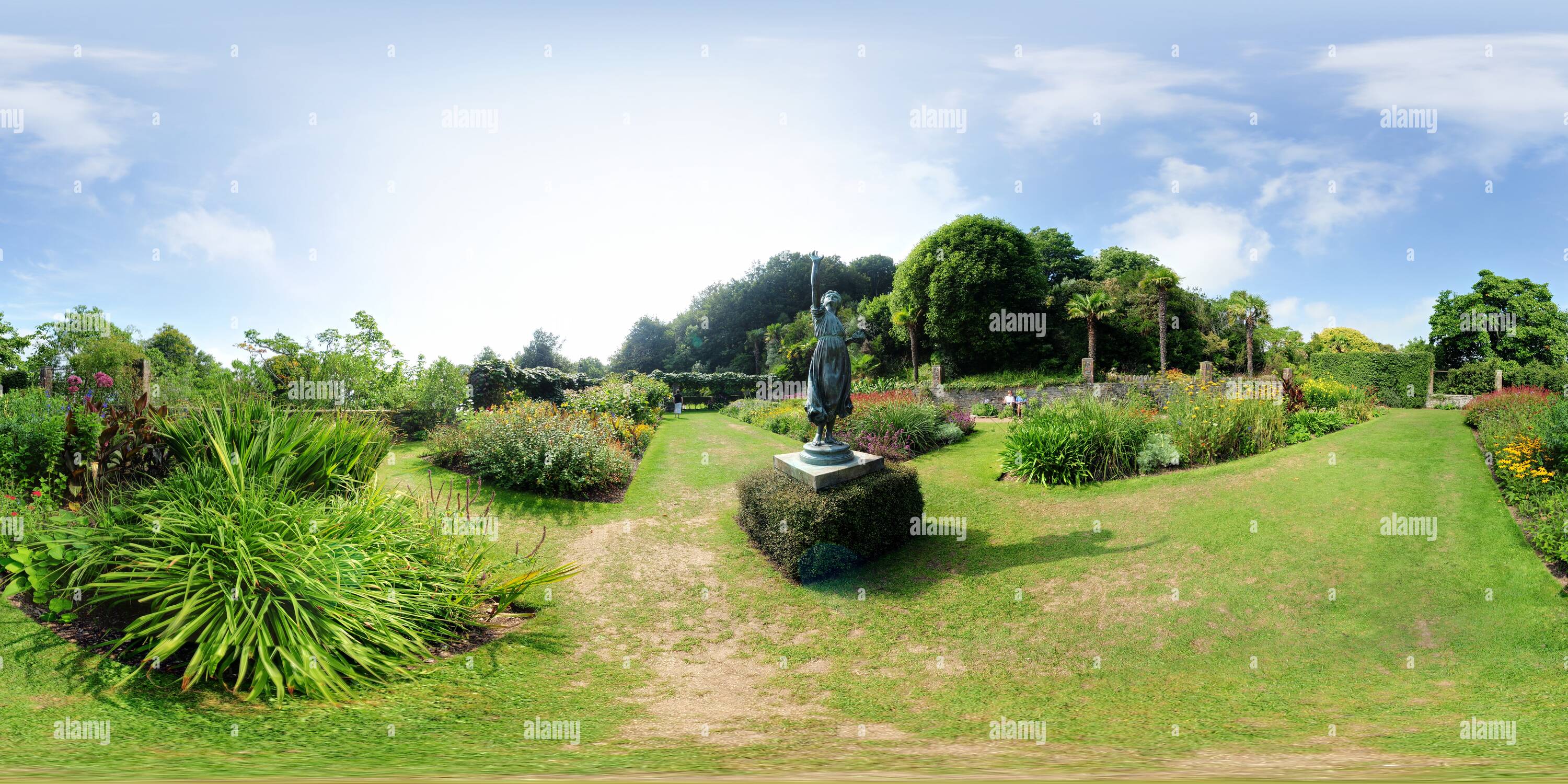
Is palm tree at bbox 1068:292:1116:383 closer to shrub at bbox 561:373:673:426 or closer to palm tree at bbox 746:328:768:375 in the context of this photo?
shrub at bbox 561:373:673:426

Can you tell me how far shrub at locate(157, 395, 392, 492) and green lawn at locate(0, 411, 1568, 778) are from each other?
1604 mm

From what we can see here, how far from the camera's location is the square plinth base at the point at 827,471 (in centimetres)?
684

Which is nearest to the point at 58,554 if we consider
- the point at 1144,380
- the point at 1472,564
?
the point at 1472,564

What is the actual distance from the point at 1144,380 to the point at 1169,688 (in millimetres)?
19204

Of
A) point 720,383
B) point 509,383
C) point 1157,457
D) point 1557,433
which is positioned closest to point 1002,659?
point 1157,457

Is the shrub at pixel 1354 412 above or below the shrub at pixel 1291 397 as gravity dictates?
below

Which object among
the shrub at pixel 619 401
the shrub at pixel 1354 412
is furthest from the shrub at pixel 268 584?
the shrub at pixel 1354 412

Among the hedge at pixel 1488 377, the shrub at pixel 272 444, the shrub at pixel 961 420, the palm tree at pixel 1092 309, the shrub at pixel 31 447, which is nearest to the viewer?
the shrub at pixel 272 444

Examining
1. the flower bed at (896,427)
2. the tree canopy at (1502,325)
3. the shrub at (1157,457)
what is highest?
the tree canopy at (1502,325)

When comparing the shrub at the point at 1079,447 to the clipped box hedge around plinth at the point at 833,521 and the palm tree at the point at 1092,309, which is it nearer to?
the clipped box hedge around plinth at the point at 833,521

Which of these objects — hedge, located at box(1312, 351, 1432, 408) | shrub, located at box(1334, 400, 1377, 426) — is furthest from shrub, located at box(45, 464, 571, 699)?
hedge, located at box(1312, 351, 1432, 408)

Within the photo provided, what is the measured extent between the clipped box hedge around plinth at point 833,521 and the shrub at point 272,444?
14.2 feet

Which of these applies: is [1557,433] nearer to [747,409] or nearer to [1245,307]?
[747,409]

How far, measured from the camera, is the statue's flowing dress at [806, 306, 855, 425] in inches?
284
